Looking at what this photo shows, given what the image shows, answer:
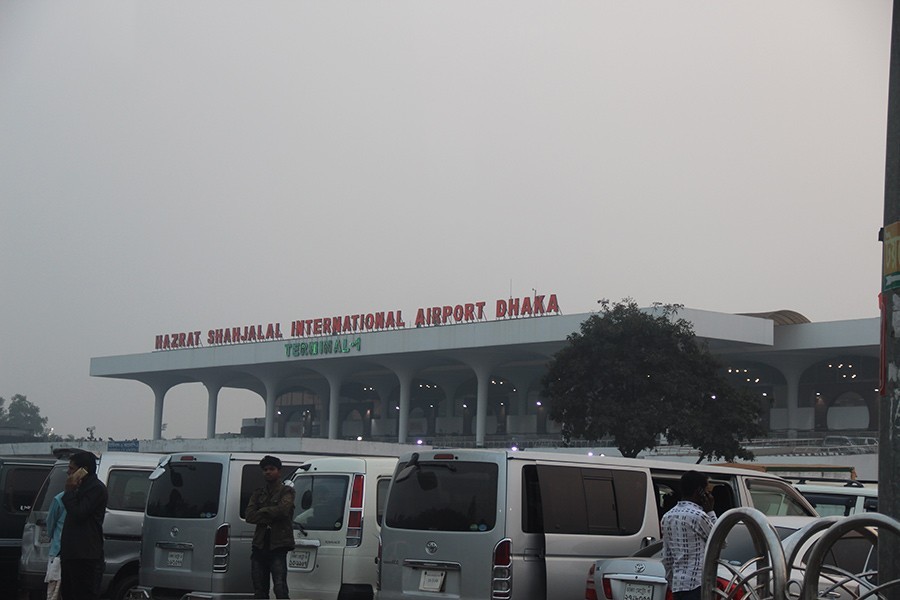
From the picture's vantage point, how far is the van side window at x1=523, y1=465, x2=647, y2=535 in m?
10.2

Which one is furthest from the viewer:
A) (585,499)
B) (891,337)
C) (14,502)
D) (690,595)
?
(14,502)

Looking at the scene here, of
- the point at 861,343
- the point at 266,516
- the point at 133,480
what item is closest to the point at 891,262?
the point at 266,516

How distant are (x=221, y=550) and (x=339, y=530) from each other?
138 cm

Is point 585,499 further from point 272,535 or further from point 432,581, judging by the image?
point 272,535

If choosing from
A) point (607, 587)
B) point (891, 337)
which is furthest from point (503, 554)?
point (891, 337)

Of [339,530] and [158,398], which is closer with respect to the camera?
[339,530]

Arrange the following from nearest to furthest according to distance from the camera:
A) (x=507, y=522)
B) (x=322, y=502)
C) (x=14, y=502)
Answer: (x=507, y=522)
(x=322, y=502)
(x=14, y=502)

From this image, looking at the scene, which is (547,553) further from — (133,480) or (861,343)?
(861,343)

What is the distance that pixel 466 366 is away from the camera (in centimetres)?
6688

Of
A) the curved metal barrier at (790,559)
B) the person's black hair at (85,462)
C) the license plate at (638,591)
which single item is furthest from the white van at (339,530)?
the curved metal barrier at (790,559)

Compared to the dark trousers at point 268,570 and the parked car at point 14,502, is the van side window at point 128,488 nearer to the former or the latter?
the parked car at point 14,502

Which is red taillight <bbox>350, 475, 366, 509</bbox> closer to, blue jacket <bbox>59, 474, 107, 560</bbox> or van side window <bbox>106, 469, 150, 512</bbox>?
blue jacket <bbox>59, 474, 107, 560</bbox>

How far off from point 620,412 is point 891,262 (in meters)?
37.0

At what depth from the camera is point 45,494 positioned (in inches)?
545
